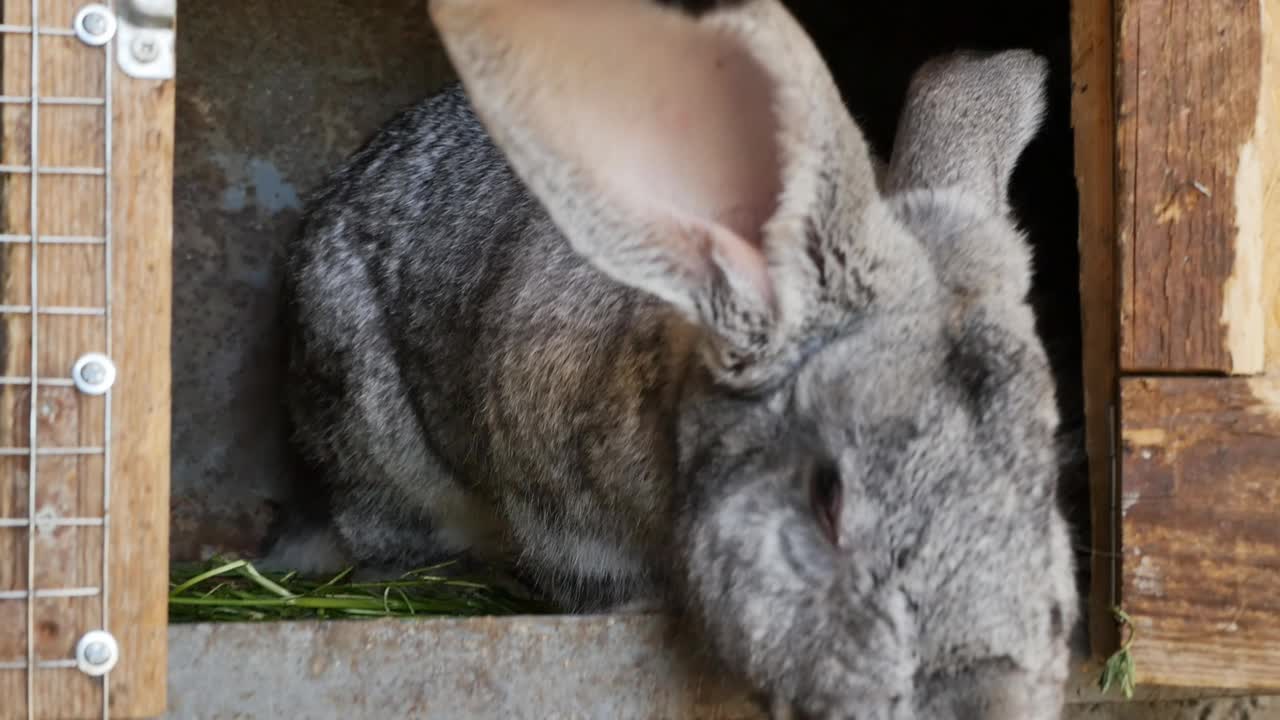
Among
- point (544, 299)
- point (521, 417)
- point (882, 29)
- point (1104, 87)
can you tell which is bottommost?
point (521, 417)

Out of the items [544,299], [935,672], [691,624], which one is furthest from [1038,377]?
[544,299]

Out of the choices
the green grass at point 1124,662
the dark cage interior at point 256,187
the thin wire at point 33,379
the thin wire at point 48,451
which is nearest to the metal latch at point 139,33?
the thin wire at point 33,379

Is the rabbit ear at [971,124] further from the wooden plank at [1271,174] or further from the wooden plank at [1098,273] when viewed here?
the wooden plank at [1271,174]

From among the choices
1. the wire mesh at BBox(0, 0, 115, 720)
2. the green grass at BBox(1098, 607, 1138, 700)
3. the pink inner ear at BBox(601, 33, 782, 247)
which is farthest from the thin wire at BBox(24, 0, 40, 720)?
the green grass at BBox(1098, 607, 1138, 700)

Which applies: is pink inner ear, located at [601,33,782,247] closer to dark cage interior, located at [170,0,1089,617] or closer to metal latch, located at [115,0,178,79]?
metal latch, located at [115,0,178,79]

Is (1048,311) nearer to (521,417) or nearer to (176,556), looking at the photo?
(521,417)
